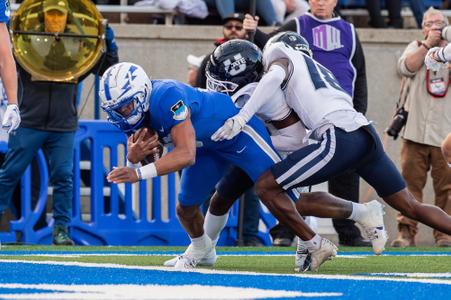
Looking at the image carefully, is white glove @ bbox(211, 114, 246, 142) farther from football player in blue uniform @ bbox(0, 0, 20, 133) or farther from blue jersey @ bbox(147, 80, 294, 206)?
football player in blue uniform @ bbox(0, 0, 20, 133)

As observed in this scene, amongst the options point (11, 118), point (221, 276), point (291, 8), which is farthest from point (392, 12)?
point (221, 276)

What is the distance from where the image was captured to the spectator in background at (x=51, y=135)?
10414 mm

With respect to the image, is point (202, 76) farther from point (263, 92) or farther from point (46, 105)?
point (263, 92)

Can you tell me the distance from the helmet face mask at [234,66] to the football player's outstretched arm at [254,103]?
9.0 inches

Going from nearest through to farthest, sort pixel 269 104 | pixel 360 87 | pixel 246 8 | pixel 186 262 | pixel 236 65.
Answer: pixel 269 104 → pixel 236 65 → pixel 186 262 → pixel 360 87 → pixel 246 8

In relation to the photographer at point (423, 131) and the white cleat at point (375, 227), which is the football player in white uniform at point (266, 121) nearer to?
the white cleat at point (375, 227)

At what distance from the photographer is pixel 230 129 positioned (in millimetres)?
7340

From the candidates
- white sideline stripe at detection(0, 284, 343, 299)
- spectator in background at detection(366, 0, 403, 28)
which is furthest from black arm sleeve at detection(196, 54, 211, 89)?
white sideline stripe at detection(0, 284, 343, 299)

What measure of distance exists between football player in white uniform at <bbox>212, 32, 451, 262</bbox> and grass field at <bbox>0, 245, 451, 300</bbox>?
1.11ft

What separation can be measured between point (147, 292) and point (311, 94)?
7.04 feet

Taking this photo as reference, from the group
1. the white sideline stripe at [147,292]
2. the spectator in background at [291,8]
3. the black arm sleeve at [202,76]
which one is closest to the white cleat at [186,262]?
the white sideline stripe at [147,292]

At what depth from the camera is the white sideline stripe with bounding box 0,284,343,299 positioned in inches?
218

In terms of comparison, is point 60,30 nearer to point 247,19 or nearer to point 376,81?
point 247,19

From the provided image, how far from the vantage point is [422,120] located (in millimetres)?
11289
